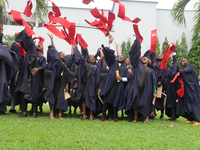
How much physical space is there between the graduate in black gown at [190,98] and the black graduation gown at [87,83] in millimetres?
2732

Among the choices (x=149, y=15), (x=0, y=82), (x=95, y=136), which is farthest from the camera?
(x=149, y=15)

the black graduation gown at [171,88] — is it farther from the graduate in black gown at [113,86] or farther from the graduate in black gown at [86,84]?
the graduate in black gown at [86,84]

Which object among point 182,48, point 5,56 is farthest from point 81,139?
point 182,48

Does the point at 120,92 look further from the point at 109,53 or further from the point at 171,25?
the point at 171,25

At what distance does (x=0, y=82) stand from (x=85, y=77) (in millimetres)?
2401

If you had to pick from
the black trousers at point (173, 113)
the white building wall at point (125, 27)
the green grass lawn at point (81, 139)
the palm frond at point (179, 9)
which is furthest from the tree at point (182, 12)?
the white building wall at point (125, 27)

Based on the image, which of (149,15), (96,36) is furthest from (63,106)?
(149,15)

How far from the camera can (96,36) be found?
20922 millimetres

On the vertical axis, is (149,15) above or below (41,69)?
above

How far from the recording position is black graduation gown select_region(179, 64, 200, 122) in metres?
6.99

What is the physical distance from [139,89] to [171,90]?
1801mm

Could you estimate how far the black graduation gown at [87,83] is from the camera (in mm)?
6773

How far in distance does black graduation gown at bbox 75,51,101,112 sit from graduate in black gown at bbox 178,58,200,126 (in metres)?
2.73

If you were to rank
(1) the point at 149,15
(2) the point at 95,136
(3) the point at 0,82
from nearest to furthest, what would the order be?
1. (2) the point at 95,136
2. (3) the point at 0,82
3. (1) the point at 149,15
